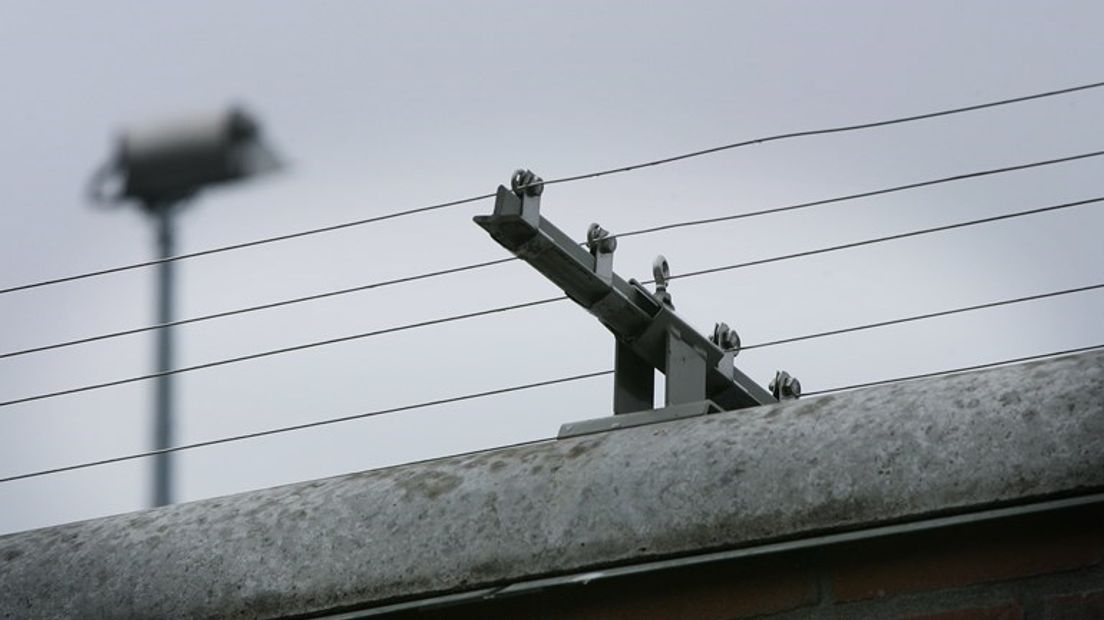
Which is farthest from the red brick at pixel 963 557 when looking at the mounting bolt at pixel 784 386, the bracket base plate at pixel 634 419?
the mounting bolt at pixel 784 386

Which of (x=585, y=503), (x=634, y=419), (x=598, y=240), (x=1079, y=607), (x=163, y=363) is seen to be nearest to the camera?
(x=1079, y=607)

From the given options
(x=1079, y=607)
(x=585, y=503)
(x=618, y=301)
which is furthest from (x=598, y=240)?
(x=1079, y=607)

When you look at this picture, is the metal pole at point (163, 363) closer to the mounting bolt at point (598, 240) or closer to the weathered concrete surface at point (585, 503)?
the mounting bolt at point (598, 240)

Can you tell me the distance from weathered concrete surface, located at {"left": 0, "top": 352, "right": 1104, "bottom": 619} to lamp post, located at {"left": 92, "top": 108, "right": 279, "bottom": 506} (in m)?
3.70

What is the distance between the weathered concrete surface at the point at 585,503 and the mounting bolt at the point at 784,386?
1236 mm

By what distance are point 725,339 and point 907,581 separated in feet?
3.78

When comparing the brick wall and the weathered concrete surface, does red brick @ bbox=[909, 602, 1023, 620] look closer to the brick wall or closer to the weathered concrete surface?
the brick wall

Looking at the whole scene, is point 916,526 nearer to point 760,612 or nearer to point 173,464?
point 760,612

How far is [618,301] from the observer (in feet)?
10.3

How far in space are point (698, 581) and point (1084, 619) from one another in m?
0.43

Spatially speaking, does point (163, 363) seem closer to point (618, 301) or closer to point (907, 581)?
point (618, 301)

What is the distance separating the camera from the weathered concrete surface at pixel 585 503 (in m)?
2.22

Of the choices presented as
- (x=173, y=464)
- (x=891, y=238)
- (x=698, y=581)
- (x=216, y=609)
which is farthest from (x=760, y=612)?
(x=173, y=464)

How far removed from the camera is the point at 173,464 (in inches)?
228
